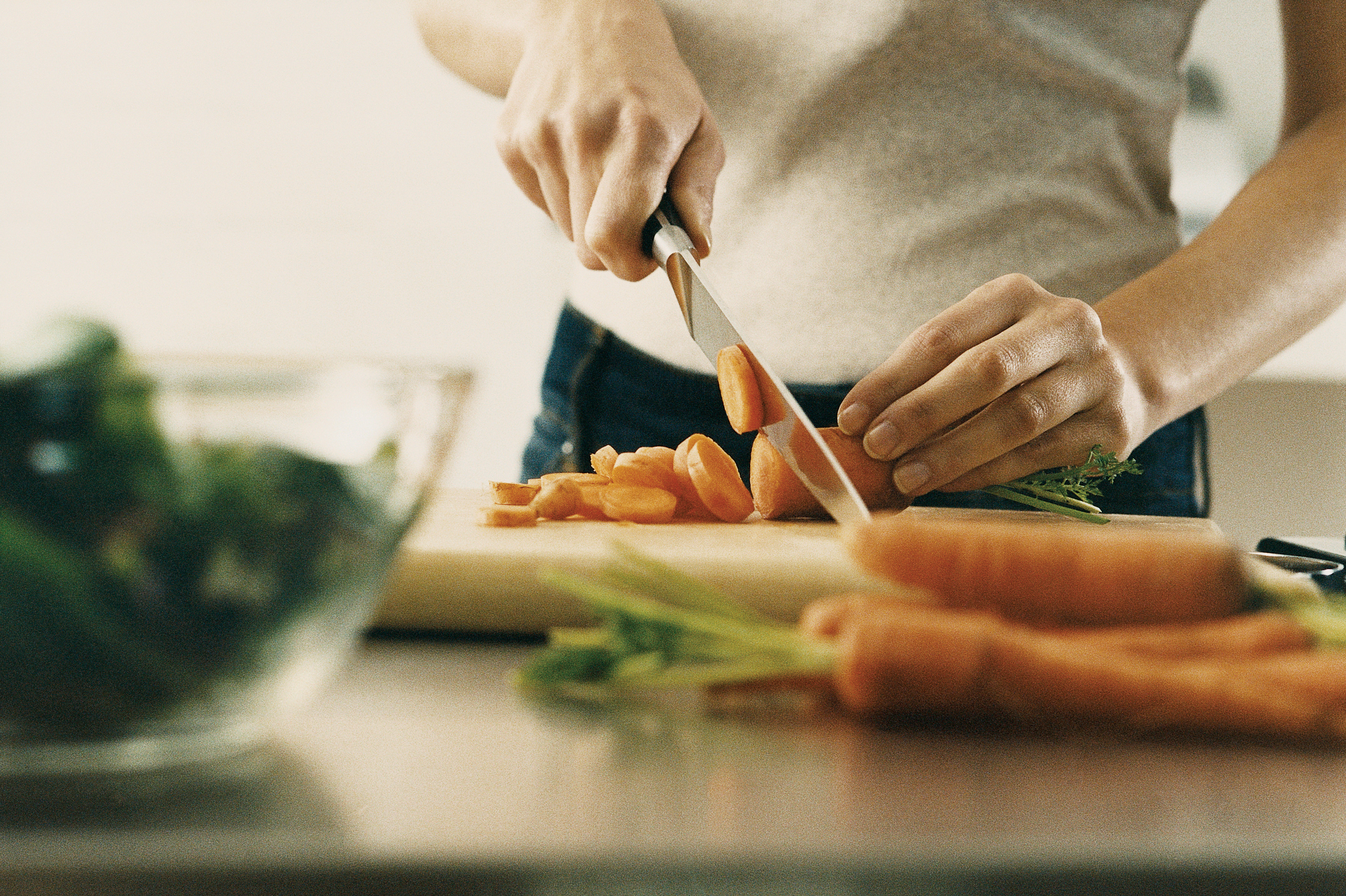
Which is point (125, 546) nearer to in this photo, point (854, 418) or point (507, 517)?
point (507, 517)

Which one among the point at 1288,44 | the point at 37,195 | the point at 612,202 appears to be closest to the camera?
the point at 612,202

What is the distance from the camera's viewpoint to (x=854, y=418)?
3.64ft

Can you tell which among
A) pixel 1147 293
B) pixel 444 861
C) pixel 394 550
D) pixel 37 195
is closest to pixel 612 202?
pixel 1147 293

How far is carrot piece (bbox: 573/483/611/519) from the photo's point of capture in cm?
110

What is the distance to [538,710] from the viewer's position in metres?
0.49

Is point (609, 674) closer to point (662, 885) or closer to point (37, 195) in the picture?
point (662, 885)

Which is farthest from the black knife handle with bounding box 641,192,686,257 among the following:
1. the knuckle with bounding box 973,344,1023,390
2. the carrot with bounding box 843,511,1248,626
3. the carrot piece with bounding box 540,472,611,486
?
the carrot with bounding box 843,511,1248,626

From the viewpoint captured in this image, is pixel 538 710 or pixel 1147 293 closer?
pixel 538 710

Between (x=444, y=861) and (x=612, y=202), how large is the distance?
0.93 meters

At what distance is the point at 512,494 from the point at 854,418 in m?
0.38

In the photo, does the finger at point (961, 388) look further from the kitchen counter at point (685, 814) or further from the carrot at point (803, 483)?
the kitchen counter at point (685, 814)

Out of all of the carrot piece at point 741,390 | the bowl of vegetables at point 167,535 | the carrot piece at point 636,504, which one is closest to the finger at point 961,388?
the carrot piece at point 741,390

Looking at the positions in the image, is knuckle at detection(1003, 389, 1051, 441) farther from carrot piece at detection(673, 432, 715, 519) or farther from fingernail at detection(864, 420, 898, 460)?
carrot piece at detection(673, 432, 715, 519)

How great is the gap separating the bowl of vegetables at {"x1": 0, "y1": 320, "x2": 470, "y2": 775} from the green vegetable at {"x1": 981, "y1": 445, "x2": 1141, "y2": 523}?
3.30 feet
